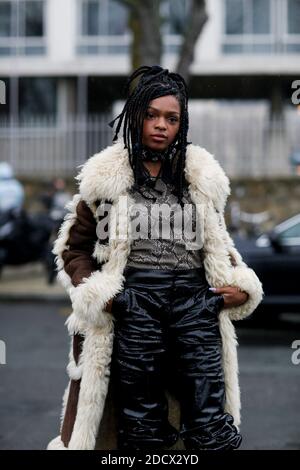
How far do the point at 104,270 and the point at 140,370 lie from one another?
0.41 meters

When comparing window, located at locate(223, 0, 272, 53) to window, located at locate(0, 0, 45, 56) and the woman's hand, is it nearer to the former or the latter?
window, located at locate(0, 0, 45, 56)

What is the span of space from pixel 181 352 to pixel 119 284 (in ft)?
1.13

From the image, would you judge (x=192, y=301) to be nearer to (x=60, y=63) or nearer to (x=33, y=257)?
(x=33, y=257)

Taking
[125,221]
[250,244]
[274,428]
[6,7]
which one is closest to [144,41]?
[250,244]

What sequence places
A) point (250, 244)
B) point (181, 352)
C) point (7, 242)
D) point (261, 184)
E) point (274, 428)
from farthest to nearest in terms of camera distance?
point (261, 184)
point (7, 242)
point (250, 244)
point (274, 428)
point (181, 352)

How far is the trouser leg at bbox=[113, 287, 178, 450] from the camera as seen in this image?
312 centimetres

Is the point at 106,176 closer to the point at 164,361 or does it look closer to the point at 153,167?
the point at 153,167

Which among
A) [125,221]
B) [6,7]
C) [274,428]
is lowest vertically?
[274,428]

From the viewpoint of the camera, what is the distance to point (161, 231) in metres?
3.20

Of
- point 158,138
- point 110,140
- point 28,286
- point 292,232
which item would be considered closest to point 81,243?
point 158,138

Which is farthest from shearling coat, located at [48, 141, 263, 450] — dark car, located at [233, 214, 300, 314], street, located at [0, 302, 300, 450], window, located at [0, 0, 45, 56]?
window, located at [0, 0, 45, 56]


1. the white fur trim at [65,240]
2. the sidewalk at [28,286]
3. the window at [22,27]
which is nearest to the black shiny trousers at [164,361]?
the white fur trim at [65,240]

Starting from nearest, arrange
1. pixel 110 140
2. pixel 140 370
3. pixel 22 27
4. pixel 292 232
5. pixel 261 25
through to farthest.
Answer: pixel 140 370 → pixel 292 232 → pixel 110 140 → pixel 261 25 → pixel 22 27

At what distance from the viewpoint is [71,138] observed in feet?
61.2
